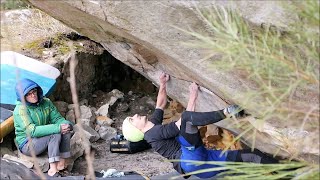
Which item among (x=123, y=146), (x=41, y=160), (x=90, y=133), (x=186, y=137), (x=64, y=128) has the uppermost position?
(x=186, y=137)

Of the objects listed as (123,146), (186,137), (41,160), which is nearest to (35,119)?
(41,160)

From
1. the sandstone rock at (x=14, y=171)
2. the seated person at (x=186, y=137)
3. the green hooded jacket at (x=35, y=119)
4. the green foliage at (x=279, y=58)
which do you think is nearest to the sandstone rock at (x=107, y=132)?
the green hooded jacket at (x=35, y=119)

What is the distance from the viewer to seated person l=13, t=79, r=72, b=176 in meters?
6.26

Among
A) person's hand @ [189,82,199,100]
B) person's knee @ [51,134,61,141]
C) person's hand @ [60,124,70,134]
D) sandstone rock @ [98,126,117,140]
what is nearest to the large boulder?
person's hand @ [189,82,199,100]

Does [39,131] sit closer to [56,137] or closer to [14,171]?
[56,137]

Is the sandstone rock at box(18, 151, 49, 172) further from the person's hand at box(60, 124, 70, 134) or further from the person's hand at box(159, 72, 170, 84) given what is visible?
the person's hand at box(159, 72, 170, 84)

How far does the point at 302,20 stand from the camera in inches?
126

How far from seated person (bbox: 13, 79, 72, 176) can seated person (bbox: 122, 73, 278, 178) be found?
3.30 ft

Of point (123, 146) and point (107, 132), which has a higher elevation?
point (107, 132)

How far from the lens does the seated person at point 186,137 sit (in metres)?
5.30

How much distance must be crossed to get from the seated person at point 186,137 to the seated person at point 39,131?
1.01m

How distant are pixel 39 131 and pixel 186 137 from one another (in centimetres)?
190

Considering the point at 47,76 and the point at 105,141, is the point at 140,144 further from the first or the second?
the point at 47,76

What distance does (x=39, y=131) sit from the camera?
634 cm
